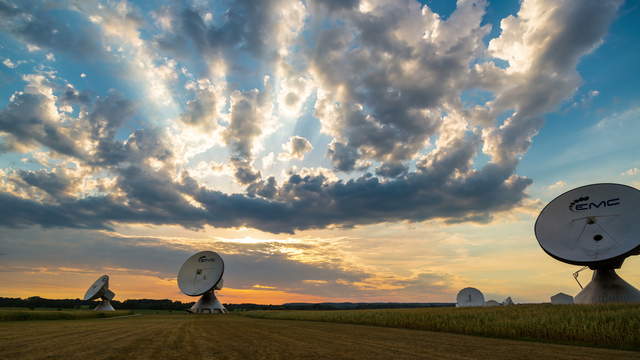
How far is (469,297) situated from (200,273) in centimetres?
6379

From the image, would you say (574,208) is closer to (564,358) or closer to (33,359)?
(564,358)

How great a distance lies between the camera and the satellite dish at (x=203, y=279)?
81.7m

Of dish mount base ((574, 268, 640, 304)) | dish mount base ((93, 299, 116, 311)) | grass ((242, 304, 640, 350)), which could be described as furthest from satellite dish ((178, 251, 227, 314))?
dish mount base ((574, 268, 640, 304))

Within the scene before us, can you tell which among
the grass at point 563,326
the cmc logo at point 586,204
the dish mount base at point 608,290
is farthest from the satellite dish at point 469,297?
the grass at point 563,326

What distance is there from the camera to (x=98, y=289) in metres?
88.9

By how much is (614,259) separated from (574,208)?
6.54 meters

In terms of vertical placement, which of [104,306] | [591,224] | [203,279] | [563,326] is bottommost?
[104,306]

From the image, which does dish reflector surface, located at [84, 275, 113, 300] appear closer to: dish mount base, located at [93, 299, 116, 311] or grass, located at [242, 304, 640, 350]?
dish mount base, located at [93, 299, 116, 311]

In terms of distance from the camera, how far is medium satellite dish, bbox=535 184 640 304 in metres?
37.6

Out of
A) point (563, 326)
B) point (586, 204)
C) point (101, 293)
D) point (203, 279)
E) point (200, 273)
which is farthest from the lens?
point (101, 293)

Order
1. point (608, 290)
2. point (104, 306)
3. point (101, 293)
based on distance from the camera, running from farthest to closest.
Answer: point (104, 306) → point (101, 293) → point (608, 290)

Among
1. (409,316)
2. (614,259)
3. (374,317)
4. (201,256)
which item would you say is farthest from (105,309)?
(614,259)

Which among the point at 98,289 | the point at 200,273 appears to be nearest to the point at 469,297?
the point at 200,273

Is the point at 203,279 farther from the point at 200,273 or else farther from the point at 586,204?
the point at 586,204
